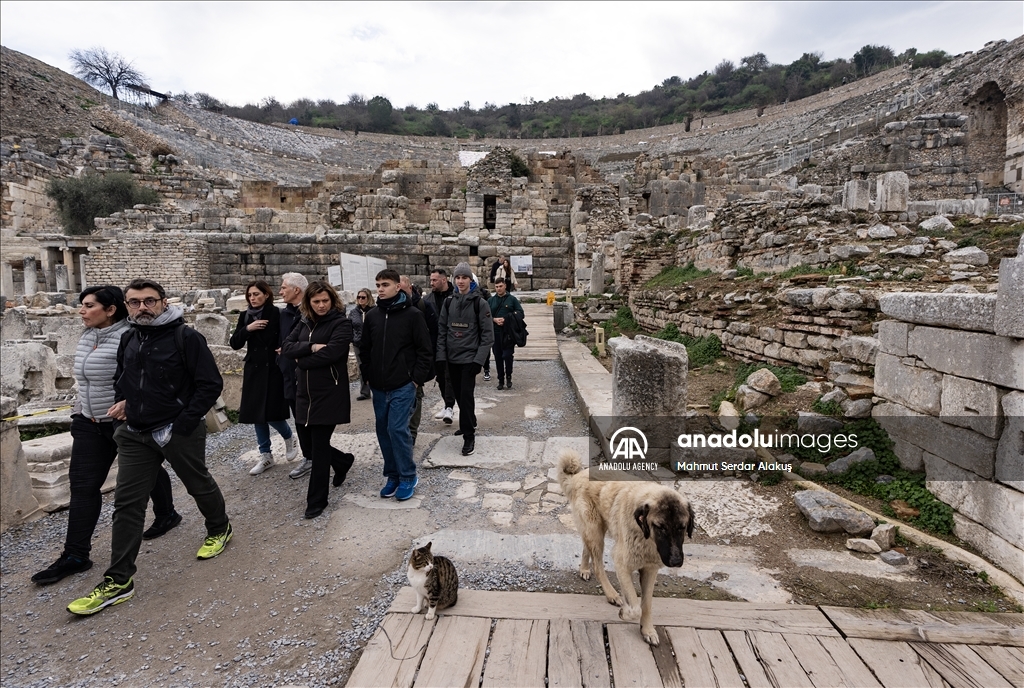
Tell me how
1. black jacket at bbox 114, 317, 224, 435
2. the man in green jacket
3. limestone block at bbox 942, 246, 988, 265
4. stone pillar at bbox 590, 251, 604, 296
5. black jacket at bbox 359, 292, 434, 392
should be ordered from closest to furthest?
black jacket at bbox 114, 317, 224, 435
black jacket at bbox 359, 292, 434, 392
limestone block at bbox 942, 246, 988, 265
the man in green jacket
stone pillar at bbox 590, 251, 604, 296

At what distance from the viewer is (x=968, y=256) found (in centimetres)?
593

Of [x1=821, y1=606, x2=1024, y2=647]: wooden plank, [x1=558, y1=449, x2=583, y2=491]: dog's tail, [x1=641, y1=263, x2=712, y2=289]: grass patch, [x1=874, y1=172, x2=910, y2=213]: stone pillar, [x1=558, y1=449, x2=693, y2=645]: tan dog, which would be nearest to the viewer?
[x1=558, y1=449, x2=693, y2=645]: tan dog

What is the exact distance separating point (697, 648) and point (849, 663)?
0.64 m

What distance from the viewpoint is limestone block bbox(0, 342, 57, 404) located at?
6.65m

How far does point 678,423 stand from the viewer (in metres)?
4.09

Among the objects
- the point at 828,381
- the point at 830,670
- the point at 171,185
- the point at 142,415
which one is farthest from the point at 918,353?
the point at 171,185

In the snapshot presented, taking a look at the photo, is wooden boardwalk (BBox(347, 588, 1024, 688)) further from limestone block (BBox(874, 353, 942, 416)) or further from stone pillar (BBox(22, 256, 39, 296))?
stone pillar (BBox(22, 256, 39, 296))

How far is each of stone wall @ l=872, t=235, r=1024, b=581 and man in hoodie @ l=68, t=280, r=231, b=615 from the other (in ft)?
16.0

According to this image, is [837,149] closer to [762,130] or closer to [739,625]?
[762,130]

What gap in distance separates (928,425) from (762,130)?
134 feet

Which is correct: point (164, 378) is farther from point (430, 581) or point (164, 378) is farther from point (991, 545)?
point (991, 545)

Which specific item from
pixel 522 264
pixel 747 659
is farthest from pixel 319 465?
pixel 522 264

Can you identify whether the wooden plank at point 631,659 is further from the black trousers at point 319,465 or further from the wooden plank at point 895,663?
the black trousers at point 319,465

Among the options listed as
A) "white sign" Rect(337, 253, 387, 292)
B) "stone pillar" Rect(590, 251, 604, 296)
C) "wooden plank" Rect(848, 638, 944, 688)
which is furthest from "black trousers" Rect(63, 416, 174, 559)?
"stone pillar" Rect(590, 251, 604, 296)
